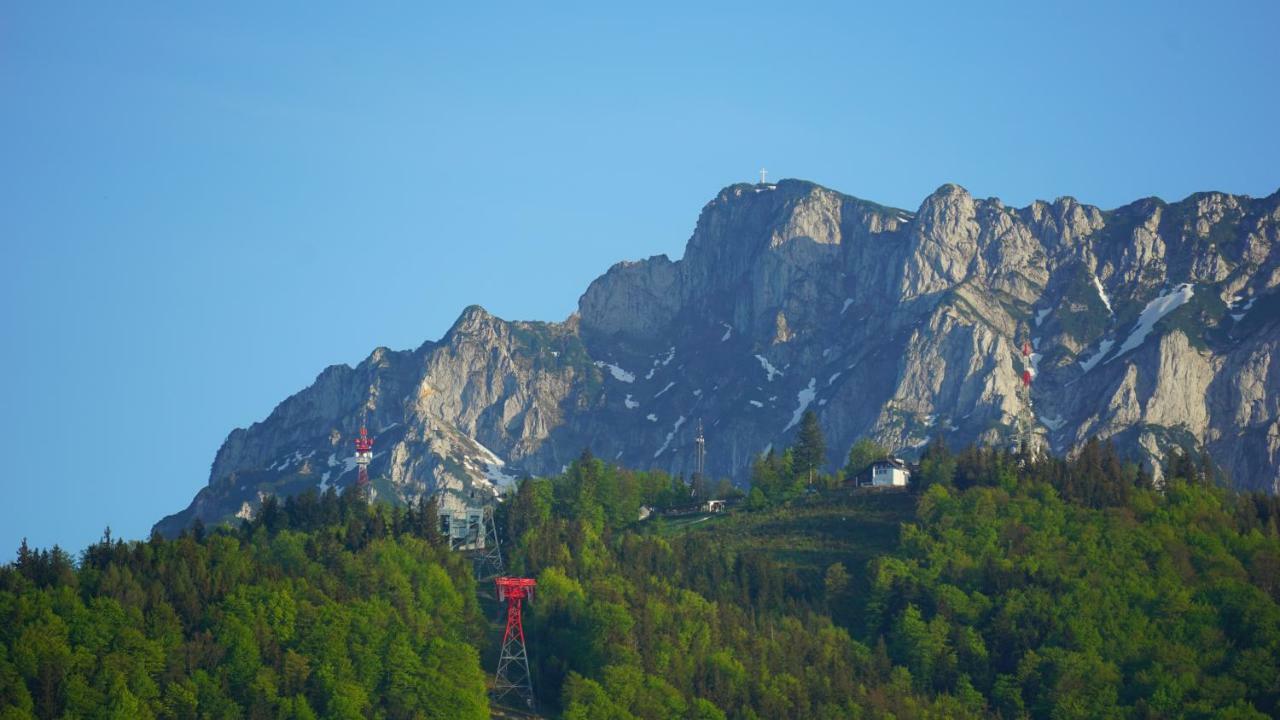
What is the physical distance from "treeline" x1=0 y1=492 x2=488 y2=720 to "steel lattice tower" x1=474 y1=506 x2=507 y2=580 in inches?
475

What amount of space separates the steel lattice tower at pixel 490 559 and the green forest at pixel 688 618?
1922mm

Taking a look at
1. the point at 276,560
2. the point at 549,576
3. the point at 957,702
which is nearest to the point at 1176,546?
the point at 957,702

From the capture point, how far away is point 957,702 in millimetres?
161250

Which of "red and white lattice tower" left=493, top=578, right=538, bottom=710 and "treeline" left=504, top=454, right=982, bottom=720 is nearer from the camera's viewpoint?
"treeline" left=504, top=454, right=982, bottom=720

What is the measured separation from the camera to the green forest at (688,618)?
147000 mm

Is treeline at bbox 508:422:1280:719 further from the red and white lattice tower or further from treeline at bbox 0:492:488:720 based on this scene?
treeline at bbox 0:492:488:720

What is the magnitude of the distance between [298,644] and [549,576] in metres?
24.8

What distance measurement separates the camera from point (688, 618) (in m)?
165

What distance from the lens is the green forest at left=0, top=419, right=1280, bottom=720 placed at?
482ft

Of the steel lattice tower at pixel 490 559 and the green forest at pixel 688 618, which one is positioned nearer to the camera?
the green forest at pixel 688 618

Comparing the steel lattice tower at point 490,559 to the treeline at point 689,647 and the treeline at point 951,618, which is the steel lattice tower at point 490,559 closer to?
the treeline at point 951,618

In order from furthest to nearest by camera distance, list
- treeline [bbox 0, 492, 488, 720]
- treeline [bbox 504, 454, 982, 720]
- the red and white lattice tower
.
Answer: the red and white lattice tower, treeline [bbox 504, 454, 982, 720], treeline [bbox 0, 492, 488, 720]

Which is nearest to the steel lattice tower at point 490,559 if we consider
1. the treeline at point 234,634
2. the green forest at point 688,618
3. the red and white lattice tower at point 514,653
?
the green forest at point 688,618

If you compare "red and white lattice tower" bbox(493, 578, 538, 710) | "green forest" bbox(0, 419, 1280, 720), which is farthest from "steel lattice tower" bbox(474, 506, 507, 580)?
"red and white lattice tower" bbox(493, 578, 538, 710)
